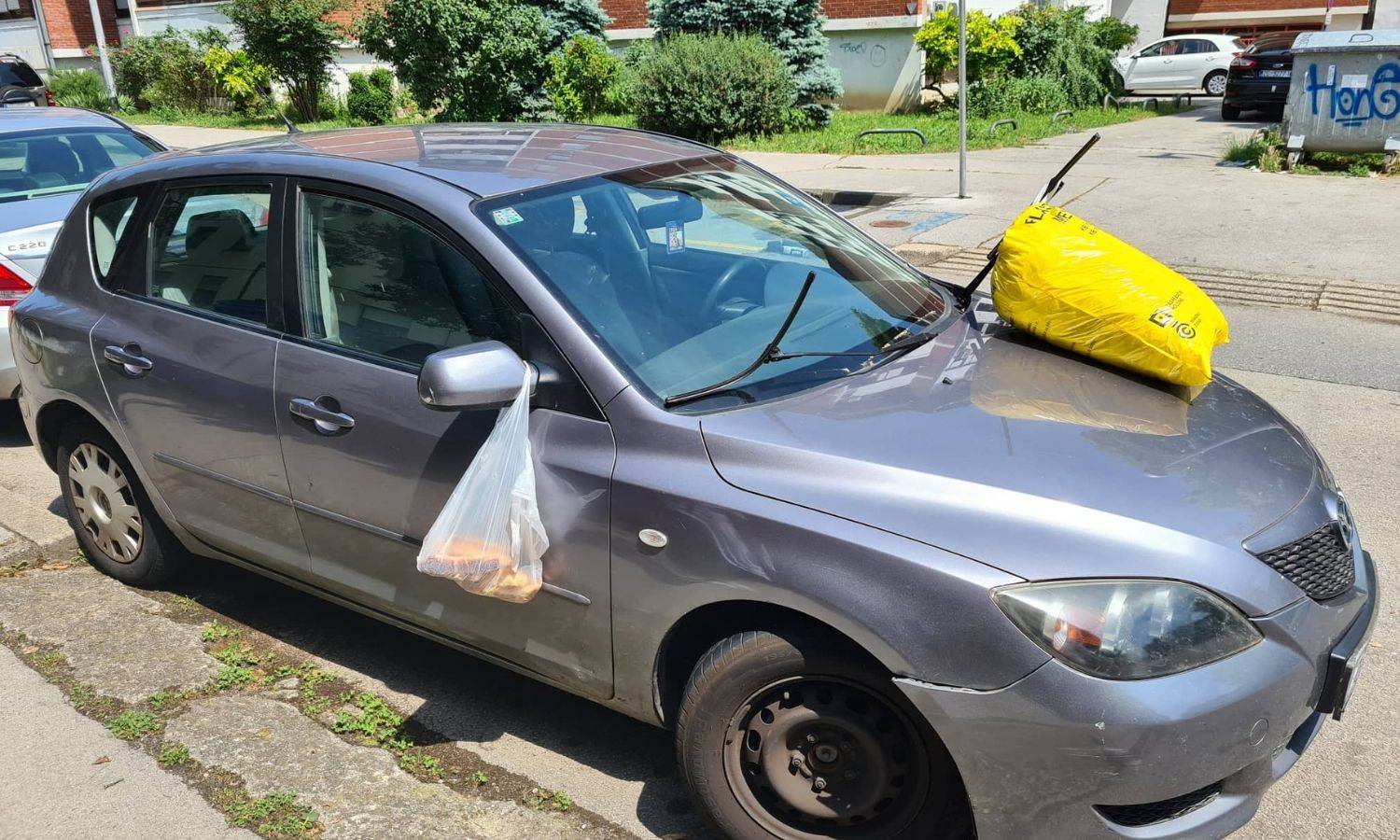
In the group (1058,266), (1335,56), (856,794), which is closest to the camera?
(856,794)

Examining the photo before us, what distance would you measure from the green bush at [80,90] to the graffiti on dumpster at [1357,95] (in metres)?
30.5

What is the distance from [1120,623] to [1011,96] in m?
21.2

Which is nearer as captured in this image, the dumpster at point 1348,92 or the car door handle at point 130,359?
the car door handle at point 130,359

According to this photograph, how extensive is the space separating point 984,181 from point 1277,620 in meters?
12.1

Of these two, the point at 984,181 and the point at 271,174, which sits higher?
the point at 271,174

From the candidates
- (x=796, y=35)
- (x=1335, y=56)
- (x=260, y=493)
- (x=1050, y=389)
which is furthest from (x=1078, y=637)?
(x=796, y=35)

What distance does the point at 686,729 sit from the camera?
9.25ft

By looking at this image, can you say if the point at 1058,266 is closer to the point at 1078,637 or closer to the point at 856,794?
the point at 1078,637

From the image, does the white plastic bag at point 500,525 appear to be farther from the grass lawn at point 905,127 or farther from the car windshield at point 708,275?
the grass lawn at point 905,127

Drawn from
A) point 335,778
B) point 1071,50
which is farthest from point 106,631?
point 1071,50

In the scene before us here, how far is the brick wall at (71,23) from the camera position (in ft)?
124

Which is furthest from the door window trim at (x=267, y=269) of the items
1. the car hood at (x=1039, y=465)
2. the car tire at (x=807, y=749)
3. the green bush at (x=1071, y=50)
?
the green bush at (x=1071, y=50)

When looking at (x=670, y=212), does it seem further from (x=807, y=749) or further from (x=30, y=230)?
(x=30, y=230)

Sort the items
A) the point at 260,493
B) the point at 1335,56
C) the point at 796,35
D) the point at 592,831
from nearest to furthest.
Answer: the point at 592,831 < the point at 260,493 < the point at 1335,56 < the point at 796,35
